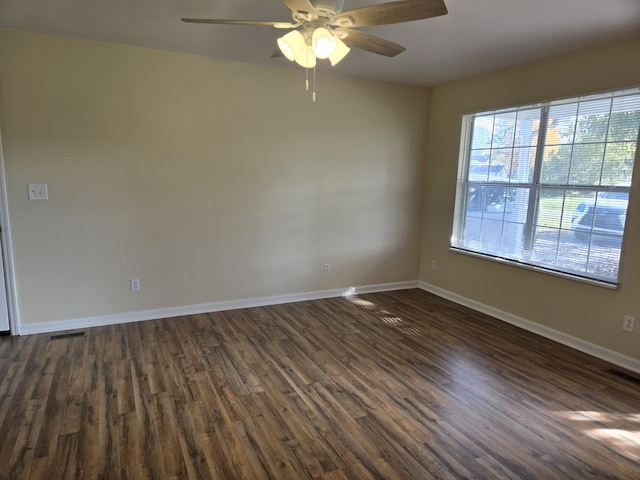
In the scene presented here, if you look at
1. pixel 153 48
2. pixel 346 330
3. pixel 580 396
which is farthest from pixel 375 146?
pixel 580 396

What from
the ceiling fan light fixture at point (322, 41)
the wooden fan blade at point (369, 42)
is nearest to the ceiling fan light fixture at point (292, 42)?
the ceiling fan light fixture at point (322, 41)

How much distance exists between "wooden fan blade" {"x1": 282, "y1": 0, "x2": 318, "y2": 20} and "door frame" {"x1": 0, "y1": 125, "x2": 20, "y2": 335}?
2678 mm

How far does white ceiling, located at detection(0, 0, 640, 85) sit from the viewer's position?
2.36 m

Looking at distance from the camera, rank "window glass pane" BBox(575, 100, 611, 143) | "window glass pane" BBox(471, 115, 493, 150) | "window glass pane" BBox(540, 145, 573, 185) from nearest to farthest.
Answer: "window glass pane" BBox(575, 100, 611, 143)
"window glass pane" BBox(540, 145, 573, 185)
"window glass pane" BBox(471, 115, 493, 150)

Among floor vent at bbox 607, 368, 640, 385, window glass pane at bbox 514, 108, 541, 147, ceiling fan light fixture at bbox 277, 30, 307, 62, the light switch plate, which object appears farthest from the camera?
window glass pane at bbox 514, 108, 541, 147

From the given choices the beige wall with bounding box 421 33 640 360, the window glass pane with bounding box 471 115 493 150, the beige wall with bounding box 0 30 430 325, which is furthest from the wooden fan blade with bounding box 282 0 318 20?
the window glass pane with bounding box 471 115 493 150

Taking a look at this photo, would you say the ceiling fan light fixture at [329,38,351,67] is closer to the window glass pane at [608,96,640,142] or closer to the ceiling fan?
the ceiling fan

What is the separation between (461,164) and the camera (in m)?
4.30

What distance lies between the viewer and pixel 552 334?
11.2 ft

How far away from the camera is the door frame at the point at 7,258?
120 inches

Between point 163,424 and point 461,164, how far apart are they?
375 cm

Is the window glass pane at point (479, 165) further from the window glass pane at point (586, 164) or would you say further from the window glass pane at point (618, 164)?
the window glass pane at point (618, 164)

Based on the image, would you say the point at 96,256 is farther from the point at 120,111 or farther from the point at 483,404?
the point at 483,404

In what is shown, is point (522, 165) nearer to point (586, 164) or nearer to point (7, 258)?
point (586, 164)
